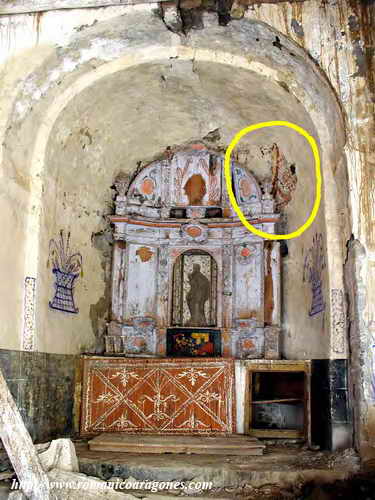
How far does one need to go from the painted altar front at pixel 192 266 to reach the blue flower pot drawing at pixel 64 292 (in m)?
1.04

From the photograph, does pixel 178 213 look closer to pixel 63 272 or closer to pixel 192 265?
pixel 192 265

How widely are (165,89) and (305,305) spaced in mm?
3246

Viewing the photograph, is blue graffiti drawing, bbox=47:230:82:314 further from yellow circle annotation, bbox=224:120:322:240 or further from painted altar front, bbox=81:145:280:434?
yellow circle annotation, bbox=224:120:322:240

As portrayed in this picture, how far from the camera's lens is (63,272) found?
7129mm

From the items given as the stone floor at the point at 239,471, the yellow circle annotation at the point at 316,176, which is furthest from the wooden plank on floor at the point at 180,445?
the yellow circle annotation at the point at 316,176

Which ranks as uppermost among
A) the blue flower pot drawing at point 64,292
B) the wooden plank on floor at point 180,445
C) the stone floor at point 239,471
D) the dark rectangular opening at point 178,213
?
the dark rectangular opening at point 178,213

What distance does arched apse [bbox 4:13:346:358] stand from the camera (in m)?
6.20

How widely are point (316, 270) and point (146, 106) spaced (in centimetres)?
317

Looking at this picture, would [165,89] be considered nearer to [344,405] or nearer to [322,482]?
[344,405]

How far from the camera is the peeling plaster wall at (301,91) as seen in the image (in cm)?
554

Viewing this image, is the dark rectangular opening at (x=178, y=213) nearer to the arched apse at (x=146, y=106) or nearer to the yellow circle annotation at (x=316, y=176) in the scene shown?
the yellow circle annotation at (x=316, y=176)

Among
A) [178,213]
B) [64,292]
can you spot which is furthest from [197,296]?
[64,292]

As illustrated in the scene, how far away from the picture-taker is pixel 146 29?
6453 mm

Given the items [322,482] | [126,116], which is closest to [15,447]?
[322,482]
